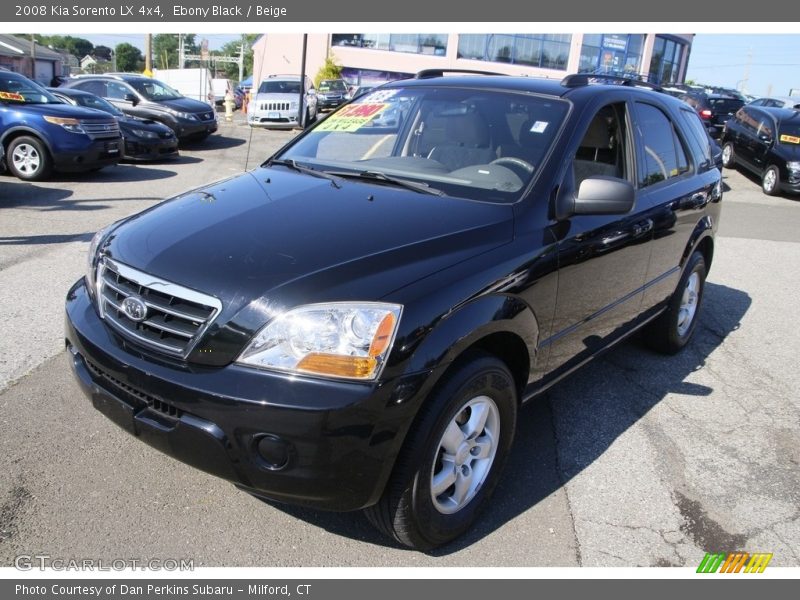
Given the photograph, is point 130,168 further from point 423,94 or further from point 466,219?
point 466,219

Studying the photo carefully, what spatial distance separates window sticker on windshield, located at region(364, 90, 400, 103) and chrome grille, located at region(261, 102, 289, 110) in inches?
626

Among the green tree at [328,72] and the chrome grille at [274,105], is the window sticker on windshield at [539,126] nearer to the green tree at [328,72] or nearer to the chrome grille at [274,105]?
the chrome grille at [274,105]

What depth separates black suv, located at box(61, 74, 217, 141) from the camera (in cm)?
1543

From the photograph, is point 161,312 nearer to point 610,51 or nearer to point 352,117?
point 352,117

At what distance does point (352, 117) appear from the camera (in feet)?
13.6

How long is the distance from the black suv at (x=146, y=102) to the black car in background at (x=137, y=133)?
1363mm

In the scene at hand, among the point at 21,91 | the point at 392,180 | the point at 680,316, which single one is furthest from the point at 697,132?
the point at 21,91

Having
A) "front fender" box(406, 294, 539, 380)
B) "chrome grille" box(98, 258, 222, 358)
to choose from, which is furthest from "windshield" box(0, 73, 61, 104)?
"front fender" box(406, 294, 539, 380)

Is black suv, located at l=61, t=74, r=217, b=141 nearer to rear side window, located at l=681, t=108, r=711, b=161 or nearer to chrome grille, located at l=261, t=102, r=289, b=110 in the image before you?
chrome grille, located at l=261, t=102, r=289, b=110

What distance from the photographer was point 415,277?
2.46 m

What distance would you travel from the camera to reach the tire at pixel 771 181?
46.9ft

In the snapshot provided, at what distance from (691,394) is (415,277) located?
9.54 feet

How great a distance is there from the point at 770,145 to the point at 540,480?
14087 millimetres

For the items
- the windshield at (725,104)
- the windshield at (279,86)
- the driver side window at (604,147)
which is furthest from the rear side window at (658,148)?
the windshield at (725,104)
